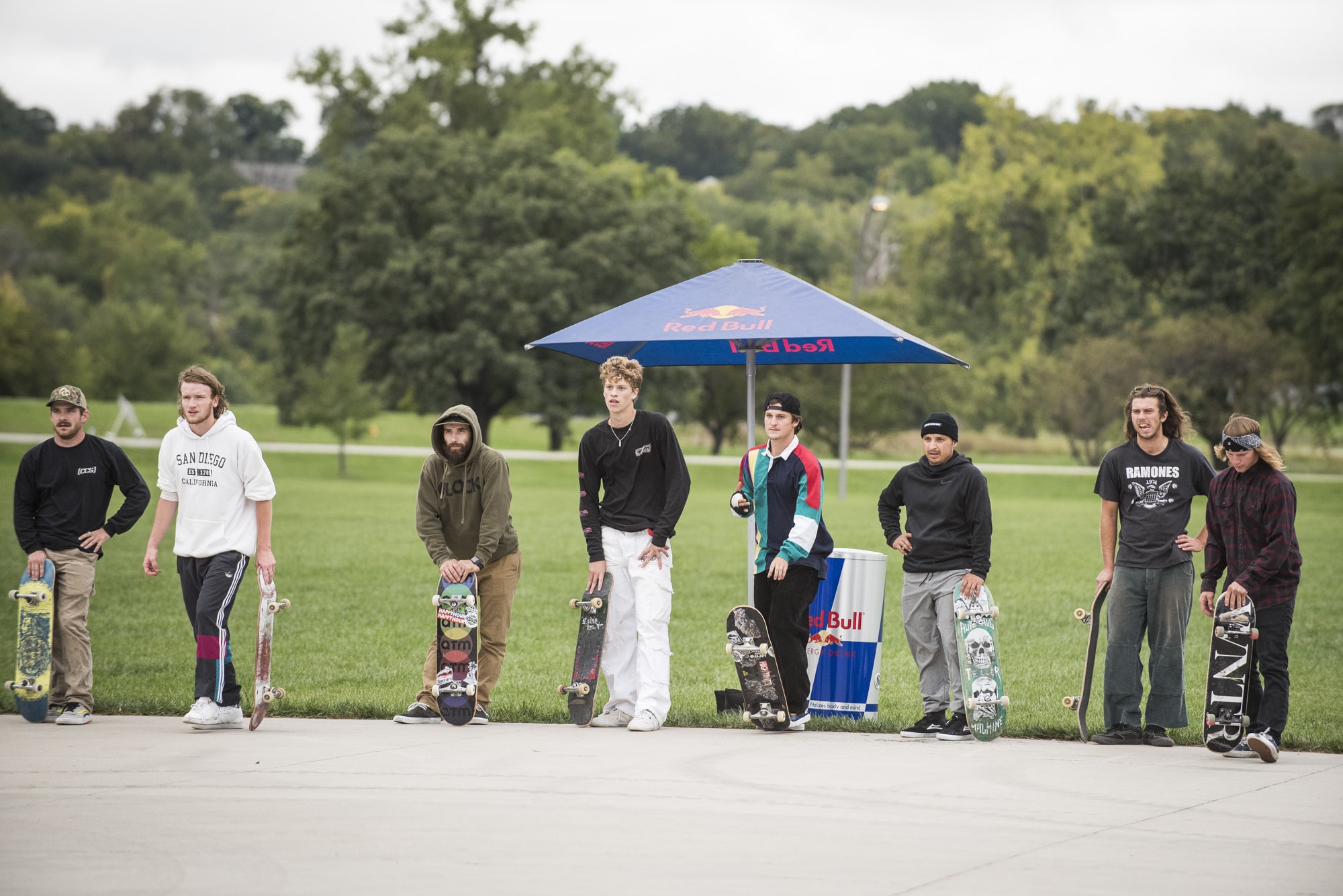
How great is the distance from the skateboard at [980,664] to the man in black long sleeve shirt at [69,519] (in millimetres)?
4755

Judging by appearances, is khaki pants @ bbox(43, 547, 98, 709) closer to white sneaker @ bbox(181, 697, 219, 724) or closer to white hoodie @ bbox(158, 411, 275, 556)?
white hoodie @ bbox(158, 411, 275, 556)

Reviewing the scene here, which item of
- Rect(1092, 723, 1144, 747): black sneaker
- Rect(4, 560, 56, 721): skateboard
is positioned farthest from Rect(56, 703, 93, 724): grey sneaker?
Rect(1092, 723, 1144, 747): black sneaker

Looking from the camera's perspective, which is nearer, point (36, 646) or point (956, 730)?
point (956, 730)

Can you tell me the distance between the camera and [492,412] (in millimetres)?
51938

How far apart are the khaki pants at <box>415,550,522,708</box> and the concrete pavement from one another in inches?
17.0

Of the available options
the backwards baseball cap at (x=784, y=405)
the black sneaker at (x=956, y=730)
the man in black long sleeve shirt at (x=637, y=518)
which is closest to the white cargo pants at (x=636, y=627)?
the man in black long sleeve shirt at (x=637, y=518)

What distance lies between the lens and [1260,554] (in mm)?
7270

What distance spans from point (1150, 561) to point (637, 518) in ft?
9.46

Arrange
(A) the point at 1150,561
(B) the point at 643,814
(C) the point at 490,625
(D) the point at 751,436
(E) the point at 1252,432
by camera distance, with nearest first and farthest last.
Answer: (B) the point at 643,814, (E) the point at 1252,432, (A) the point at 1150,561, (C) the point at 490,625, (D) the point at 751,436

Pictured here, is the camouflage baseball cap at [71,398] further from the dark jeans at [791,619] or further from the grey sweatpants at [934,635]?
the grey sweatpants at [934,635]

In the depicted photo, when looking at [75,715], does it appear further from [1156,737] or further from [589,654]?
[1156,737]

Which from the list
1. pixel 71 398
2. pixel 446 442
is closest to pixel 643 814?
pixel 446 442

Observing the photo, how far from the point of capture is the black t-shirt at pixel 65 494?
8023 mm

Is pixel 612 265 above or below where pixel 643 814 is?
above
